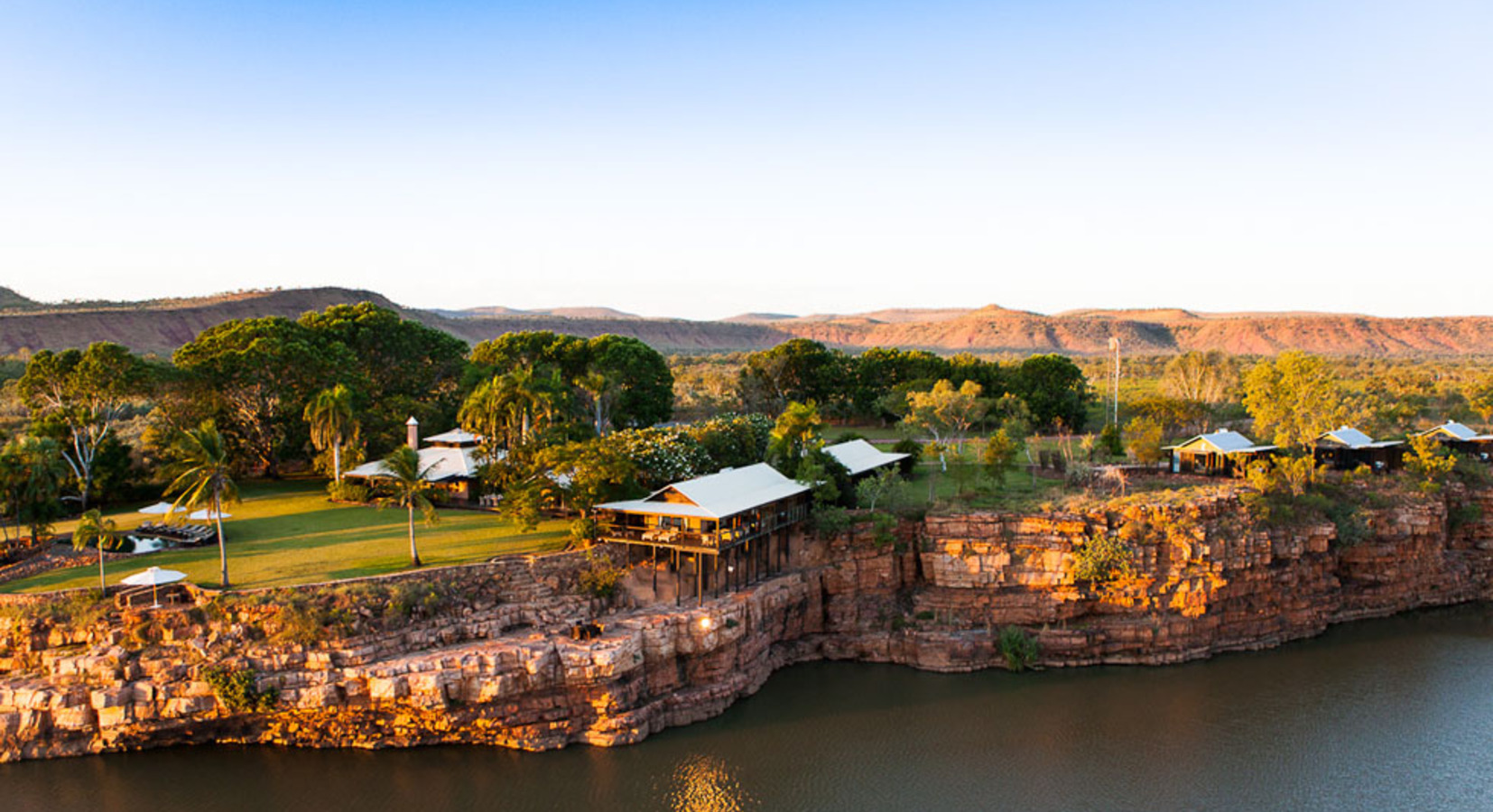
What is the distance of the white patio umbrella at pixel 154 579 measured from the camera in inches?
1021

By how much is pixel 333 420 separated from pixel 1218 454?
147 feet

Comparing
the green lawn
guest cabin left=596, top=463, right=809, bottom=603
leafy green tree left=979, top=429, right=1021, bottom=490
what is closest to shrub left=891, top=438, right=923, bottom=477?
leafy green tree left=979, top=429, right=1021, bottom=490

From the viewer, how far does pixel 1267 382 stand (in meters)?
46.2

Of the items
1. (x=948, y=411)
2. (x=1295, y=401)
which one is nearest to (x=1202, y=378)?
(x=1295, y=401)

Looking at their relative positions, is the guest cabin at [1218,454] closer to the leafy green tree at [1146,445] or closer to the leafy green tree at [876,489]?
the leafy green tree at [1146,445]

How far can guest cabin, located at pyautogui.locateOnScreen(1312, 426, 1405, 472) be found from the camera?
45.9 metres

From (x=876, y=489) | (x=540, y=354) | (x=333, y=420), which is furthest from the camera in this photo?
(x=540, y=354)

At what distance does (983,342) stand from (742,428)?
16174cm

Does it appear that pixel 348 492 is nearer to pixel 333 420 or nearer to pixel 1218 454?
pixel 333 420

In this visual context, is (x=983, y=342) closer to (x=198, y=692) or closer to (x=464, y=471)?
(x=464, y=471)

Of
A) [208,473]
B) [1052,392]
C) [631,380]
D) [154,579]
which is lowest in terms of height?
[154,579]

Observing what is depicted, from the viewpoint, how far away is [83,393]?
39188mm

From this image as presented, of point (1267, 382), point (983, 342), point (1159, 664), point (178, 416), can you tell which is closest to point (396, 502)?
point (178, 416)

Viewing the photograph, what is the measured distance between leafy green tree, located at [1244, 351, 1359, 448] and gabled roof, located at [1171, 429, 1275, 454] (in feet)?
3.68
